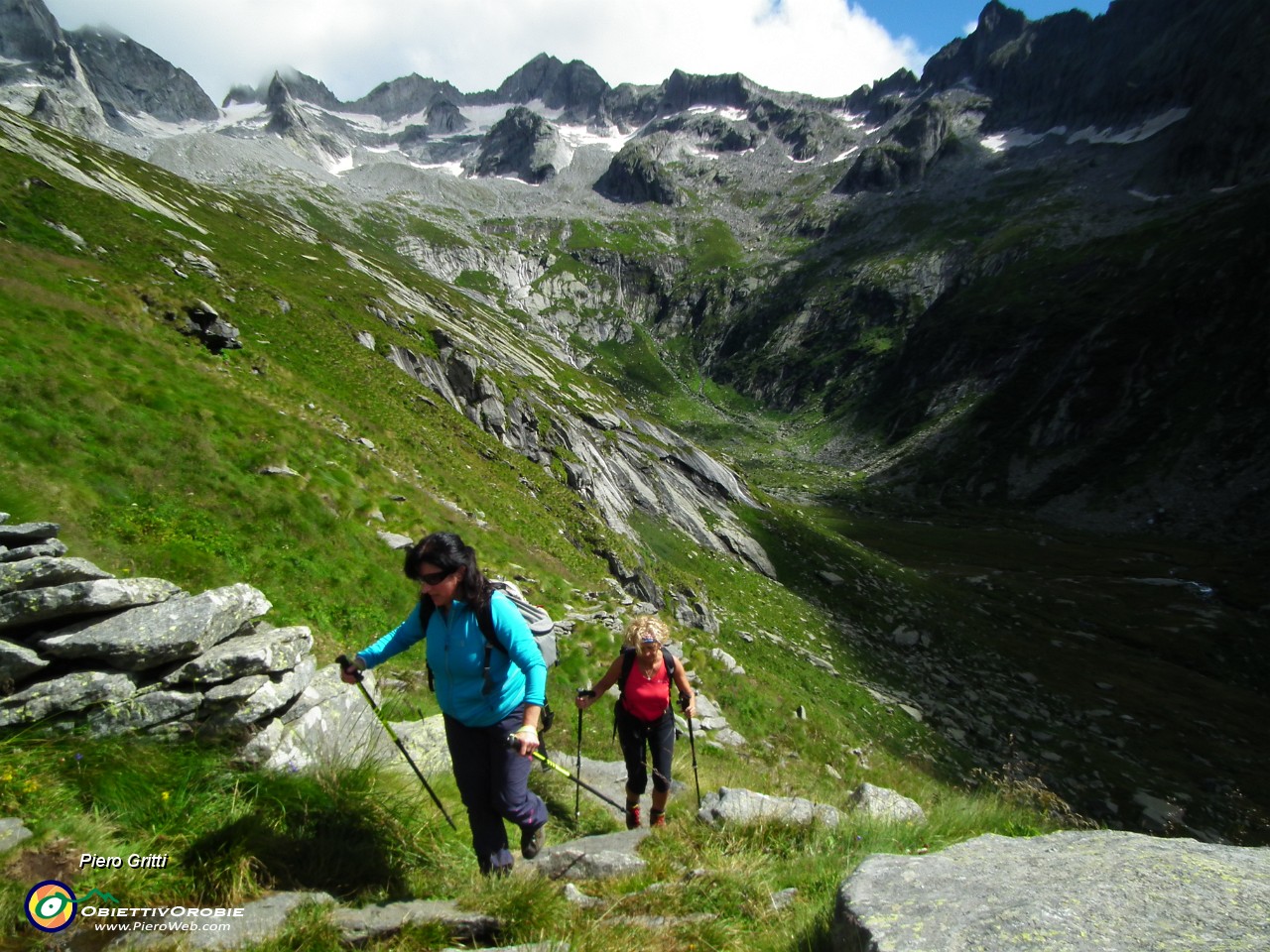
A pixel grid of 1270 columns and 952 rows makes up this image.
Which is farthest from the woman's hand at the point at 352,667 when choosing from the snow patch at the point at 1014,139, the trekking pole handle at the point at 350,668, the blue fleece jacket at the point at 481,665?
the snow patch at the point at 1014,139

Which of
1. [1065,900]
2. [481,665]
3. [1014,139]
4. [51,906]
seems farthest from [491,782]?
[1014,139]

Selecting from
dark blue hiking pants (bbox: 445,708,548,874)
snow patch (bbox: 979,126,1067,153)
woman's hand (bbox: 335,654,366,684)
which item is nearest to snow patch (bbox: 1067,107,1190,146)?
snow patch (bbox: 979,126,1067,153)

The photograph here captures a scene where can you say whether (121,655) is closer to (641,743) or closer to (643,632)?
(643,632)

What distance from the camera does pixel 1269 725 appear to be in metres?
21.4

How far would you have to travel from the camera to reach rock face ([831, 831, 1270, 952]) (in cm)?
315

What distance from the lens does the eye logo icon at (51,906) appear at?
128 inches

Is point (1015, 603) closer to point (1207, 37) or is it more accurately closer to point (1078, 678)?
point (1078, 678)

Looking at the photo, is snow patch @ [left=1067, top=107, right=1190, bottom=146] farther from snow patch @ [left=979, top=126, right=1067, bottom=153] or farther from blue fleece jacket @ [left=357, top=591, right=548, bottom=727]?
blue fleece jacket @ [left=357, top=591, right=548, bottom=727]

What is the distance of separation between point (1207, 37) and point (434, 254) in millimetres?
204822

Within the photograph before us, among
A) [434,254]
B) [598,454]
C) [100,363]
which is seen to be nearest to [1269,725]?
[598,454]

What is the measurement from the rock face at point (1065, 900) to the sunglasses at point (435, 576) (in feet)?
12.4

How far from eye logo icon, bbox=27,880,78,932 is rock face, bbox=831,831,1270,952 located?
4685mm

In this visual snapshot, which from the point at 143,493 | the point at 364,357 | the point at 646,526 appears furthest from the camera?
the point at 646,526

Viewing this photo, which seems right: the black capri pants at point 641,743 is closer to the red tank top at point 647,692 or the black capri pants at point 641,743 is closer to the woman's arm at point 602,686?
the red tank top at point 647,692
